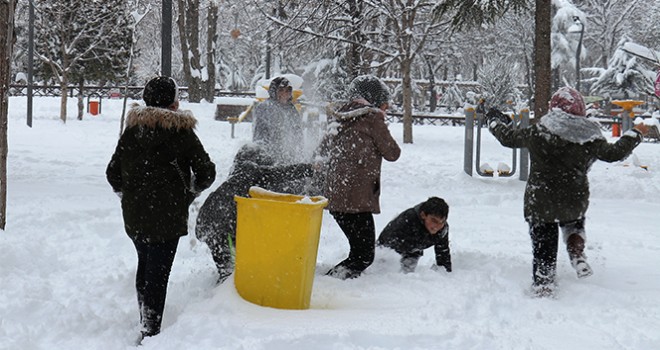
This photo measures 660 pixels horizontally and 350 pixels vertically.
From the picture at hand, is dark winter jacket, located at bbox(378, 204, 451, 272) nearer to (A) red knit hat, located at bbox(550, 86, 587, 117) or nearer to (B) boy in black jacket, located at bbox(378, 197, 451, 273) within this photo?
(B) boy in black jacket, located at bbox(378, 197, 451, 273)

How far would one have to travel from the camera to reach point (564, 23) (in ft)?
131

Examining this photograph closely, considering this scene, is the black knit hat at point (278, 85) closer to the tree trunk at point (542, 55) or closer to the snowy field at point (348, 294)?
the snowy field at point (348, 294)

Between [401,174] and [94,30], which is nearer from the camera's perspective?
[401,174]

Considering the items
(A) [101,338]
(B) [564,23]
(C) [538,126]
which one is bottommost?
(A) [101,338]

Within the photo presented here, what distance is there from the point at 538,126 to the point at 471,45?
109 feet

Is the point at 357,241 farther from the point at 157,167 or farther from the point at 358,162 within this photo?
the point at 157,167

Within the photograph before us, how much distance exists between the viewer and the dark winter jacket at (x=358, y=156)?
5.01m

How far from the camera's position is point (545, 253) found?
4844 millimetres

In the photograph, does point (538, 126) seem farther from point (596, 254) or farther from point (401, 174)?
point (401, 174)

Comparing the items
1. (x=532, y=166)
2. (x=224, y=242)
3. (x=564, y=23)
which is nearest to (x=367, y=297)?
(x=224, y=242)

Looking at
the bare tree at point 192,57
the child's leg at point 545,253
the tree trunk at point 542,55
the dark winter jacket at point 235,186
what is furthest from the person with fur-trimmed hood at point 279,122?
the bare tree at point 192,57

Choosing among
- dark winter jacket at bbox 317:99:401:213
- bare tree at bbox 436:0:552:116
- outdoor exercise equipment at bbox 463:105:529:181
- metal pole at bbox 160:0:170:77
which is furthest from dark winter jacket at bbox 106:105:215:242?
outdoor exercise equipment at bbox 463:105:529:181

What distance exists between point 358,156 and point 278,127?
5.38 ft

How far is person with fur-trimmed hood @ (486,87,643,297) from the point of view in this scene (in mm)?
4766
